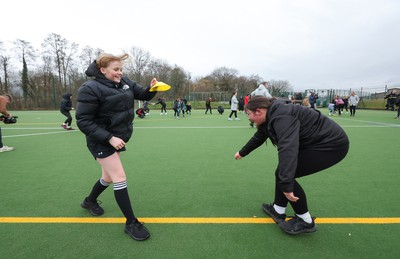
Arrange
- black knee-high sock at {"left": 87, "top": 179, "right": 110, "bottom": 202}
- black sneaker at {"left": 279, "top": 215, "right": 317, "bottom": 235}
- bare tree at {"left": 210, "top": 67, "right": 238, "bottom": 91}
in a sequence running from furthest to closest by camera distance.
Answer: bare tree at {"left": 210, "top": 67, "right": 238, "bottom": 91}
black knee-high sock at {"left": 87, "top": 179, "right": 110, "bottom": 202}
black sneaker at {"left": 279, "top": 215, "right": 317, "bottom": 235}

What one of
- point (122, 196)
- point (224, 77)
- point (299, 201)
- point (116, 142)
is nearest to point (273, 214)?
point (299, 201)

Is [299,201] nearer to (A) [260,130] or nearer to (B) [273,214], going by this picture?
(B) [273,214]

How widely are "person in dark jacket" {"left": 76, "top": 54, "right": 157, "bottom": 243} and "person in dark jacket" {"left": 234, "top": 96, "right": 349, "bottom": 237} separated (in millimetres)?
1244

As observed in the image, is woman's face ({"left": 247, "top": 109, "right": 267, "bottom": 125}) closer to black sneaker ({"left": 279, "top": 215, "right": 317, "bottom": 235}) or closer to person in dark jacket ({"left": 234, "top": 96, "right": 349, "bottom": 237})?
person in dark jacket ({"left": 234, "top": 96, "right": 349, "bottom": 237})

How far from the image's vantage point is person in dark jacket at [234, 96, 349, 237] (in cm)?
202

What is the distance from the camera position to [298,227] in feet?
8.13

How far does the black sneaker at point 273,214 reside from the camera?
8.89ft

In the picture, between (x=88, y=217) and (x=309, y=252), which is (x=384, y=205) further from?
(x=88, y=217)

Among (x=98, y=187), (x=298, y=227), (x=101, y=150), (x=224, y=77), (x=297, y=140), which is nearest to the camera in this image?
(x=297, y=140)

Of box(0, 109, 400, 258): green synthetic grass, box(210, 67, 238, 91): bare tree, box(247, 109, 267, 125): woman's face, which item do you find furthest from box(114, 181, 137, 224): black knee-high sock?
box(210, 67, 238, 91): bare tree

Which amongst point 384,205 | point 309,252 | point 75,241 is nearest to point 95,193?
point 75,241

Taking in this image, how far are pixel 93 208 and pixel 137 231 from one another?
2.76 ft

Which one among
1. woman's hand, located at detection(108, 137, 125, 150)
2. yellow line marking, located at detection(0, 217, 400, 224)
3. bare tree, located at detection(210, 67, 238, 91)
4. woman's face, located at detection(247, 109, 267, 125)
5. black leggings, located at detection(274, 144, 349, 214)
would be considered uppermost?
bare tree, located at detection(210, 67, 238, 91)

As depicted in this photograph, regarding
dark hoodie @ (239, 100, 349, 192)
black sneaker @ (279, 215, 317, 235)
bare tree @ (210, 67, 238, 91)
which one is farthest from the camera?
bare tree @ (210, 67, 238, 91)
